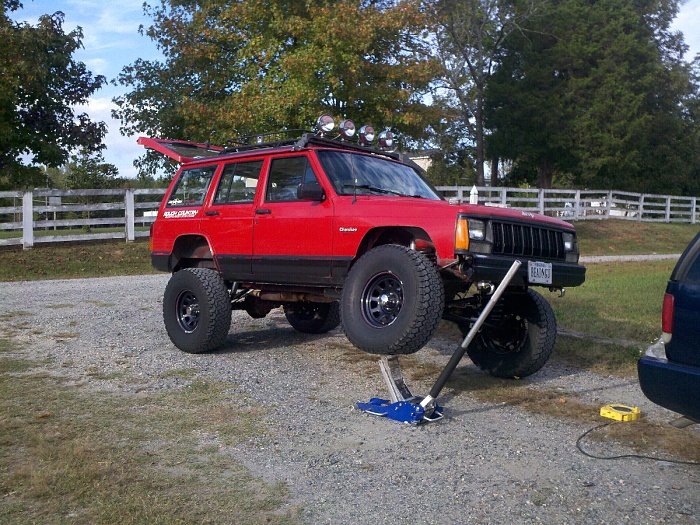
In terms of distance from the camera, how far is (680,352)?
4008mm

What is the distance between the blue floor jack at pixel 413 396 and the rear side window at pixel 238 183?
101 inches

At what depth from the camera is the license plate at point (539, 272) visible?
18.5ft

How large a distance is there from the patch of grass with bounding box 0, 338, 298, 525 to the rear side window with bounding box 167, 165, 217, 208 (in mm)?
2533

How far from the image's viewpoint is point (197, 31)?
21.1 m

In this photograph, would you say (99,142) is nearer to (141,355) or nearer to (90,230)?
(90,230)

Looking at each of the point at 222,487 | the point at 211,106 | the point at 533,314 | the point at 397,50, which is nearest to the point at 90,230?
the point at 211,106

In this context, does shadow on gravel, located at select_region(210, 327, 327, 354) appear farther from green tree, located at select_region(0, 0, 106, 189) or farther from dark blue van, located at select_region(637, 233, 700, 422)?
green tree, located at select_region(0, 0, 106, 189)

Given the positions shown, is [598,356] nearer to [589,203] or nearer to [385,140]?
[385,140]

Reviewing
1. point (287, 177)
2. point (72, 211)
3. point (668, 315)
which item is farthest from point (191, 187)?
point (72, 211)

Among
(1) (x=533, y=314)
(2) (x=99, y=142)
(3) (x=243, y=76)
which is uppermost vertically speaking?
(3) (x=243, y=76)

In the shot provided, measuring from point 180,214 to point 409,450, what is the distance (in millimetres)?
4292

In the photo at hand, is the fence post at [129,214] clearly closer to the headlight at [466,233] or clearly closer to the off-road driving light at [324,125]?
the off-road driving light at [324,125]

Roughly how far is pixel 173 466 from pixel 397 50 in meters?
19.2

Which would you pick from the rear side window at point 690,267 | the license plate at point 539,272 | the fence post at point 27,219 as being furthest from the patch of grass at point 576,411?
the fence post at point 27,219
